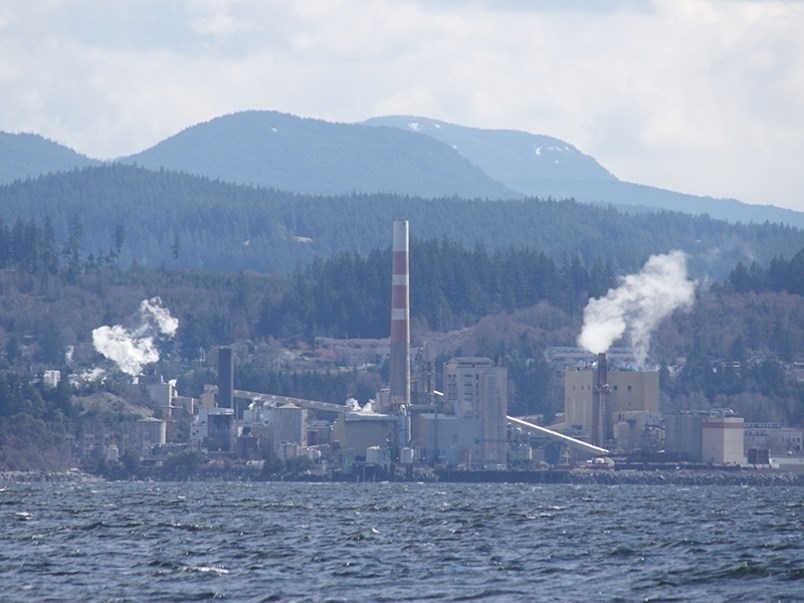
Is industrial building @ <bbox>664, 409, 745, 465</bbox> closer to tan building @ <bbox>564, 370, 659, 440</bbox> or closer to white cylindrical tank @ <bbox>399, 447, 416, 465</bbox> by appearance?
tan building @ <bbox>564, 370, 659, 440</bbox>

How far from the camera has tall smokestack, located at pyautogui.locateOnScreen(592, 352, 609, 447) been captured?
18162cm

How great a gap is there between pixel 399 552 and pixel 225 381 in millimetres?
133377

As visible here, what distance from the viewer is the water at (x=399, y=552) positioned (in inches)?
2119

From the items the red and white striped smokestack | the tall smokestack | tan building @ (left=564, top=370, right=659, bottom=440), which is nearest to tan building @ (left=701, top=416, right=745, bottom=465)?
tan building @ (left=564, top=370, right=659, bottom=440)

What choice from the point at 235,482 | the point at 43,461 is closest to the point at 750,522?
the point at 235,482

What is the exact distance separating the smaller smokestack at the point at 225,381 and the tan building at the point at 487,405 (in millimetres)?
24891

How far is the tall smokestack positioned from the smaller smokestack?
34.4m

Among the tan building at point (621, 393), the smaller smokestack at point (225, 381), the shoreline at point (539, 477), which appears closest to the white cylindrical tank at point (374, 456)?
the shoreline at point (539, 477)

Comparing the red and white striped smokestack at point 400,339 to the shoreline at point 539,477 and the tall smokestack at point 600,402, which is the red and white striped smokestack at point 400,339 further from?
the tall smokestack at point 600,402

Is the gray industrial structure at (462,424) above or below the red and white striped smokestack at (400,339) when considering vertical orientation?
below

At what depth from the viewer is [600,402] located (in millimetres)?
181875

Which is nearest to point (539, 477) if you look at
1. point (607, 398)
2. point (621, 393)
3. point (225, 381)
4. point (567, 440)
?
point (567, 440)

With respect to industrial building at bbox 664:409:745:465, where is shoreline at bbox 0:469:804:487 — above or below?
below

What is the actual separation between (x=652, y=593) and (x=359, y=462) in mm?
121311
